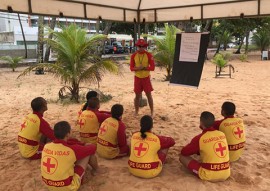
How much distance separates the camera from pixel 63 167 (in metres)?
3.24

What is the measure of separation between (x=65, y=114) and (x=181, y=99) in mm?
3686

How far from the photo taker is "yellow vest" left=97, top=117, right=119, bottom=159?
13.9 feet

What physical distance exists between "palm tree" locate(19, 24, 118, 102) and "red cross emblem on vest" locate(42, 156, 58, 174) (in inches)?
204

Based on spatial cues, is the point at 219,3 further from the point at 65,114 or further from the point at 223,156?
the point at 65,114

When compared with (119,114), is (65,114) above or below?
below

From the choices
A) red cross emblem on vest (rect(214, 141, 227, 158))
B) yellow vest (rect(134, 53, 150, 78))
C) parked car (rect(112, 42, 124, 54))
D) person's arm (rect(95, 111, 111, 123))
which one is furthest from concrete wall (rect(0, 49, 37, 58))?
red cross emblem on vest (rect(214, 141, 227, 158))

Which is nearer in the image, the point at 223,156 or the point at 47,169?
the point at 47,169

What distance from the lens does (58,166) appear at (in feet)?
10.6

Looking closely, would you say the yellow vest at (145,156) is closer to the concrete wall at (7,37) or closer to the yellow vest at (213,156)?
the yellow vest at (213,156)

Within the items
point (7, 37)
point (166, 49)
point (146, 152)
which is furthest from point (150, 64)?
point (7, 37)

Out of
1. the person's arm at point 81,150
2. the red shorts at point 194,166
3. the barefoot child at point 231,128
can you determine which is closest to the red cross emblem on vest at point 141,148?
the person's arm at point 81,150

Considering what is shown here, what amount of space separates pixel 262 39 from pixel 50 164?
105 feet

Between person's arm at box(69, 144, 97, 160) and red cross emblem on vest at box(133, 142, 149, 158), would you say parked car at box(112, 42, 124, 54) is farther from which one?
person's arm at box(69, 144, 97, 160)

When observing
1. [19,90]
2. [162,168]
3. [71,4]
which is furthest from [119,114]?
[19,90]
